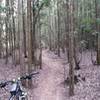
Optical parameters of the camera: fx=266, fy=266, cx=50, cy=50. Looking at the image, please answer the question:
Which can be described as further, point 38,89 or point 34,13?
point 34,13

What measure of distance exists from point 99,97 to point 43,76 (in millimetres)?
6912

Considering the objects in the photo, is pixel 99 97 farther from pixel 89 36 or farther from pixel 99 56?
pixel 89 36

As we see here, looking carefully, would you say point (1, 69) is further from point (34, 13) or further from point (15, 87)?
point (15, 87)

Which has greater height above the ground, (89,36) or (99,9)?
(99,9)

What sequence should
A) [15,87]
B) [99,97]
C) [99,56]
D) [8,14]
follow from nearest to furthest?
[15,87]
[99,97]
[99,56]
[8,14]

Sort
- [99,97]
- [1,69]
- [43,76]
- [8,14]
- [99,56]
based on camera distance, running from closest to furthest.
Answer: [99,97] → [43,76] → [99,56] → [1,69] → [8,14]

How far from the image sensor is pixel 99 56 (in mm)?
18641

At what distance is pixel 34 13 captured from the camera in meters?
21.7

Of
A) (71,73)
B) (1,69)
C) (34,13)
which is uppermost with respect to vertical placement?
(34,13)

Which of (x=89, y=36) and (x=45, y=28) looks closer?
(x=89, y=36)

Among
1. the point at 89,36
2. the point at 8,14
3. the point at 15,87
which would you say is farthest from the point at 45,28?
the point at 15,87

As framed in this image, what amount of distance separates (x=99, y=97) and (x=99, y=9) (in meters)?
9.25

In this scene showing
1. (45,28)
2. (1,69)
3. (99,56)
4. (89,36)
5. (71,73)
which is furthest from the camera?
(45,28)

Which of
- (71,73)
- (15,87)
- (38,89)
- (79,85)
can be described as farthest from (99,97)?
(15,87)
